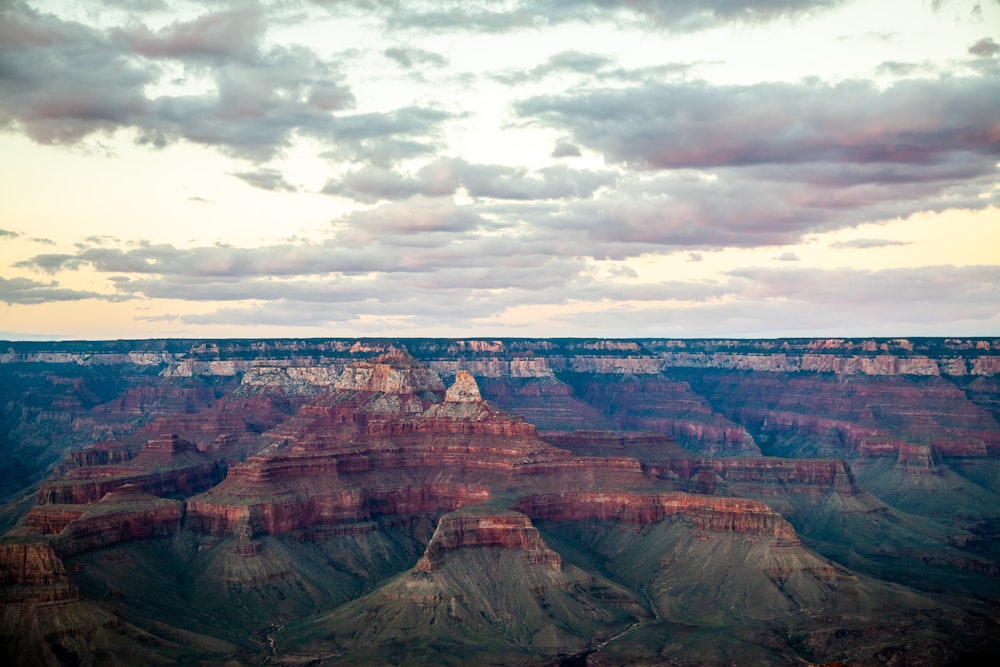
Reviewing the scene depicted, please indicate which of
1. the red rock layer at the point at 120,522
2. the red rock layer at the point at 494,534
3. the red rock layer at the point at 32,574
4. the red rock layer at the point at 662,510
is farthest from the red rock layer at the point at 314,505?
the red rock layer at the point at 32,574

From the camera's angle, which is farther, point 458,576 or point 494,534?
point 494,534

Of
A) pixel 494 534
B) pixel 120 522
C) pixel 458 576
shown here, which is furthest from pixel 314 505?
pixel 458 576

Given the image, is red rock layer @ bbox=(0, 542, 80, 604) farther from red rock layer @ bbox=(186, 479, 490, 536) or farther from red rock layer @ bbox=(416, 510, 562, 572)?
red rock layer @ bbox=(416, 510, 562, 572)

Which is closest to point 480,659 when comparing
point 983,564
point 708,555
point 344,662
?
point 344,662

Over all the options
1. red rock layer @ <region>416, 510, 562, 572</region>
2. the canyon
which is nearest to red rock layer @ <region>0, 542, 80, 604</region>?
the canyon

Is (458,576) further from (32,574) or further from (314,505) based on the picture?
(32,574)

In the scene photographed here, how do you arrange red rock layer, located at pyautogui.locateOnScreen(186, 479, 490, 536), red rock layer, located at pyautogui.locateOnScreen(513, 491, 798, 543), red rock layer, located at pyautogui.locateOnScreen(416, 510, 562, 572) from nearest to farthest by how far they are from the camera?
red rock layer, located at pyautogui.locateOnScreen(416, 510, 562, 572) < red rock layer, located at pyautogui.locateOnScreen(513, 491, 798, 543) < red rock layer, located at pyautogui.locateOnScreen(186, 479, 490, 536)
